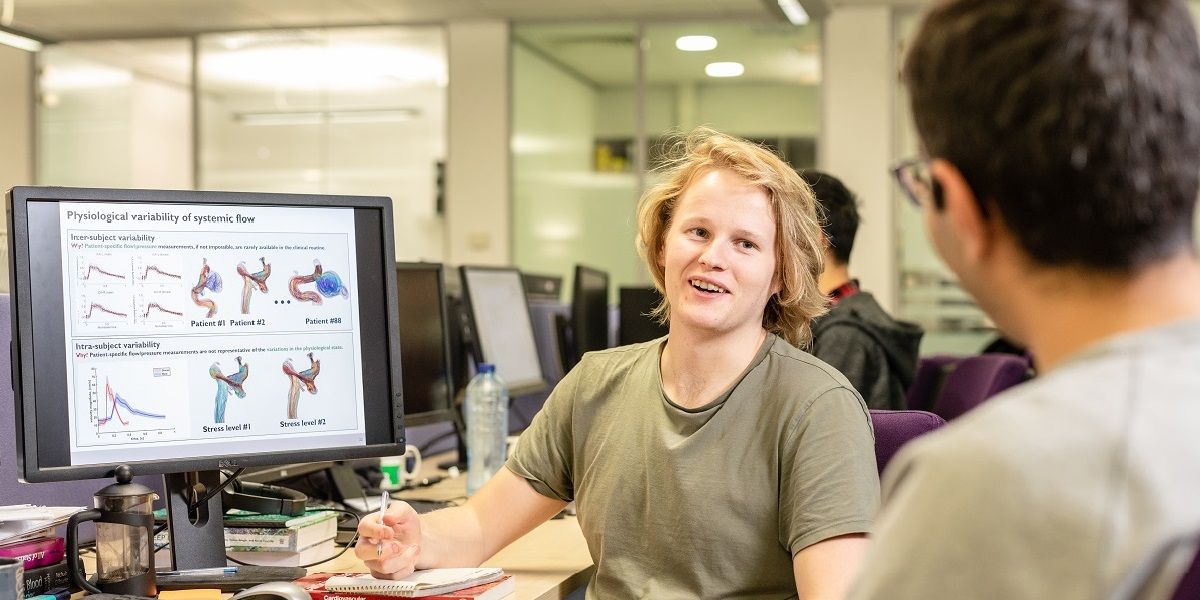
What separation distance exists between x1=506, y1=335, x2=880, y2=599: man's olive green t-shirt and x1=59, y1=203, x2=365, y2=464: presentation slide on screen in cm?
38

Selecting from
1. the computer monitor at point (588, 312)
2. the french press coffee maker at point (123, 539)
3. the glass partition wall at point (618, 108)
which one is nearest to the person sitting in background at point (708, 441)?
the french press coffee maker at point (123, 539)

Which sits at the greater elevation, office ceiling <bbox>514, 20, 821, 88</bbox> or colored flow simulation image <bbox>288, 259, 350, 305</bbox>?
office ceiling <bbox>514, 20, 821, 88</bbox>

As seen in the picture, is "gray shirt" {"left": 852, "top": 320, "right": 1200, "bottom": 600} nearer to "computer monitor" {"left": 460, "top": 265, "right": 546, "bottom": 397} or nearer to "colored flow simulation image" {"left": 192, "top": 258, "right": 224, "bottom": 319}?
"colored flow simulation image" {"left": 192, "top": 258, "right": 224, "bottom": 319}

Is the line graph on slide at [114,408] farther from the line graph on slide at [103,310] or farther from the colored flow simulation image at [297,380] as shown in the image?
the colored flow simulation image at [297,380]

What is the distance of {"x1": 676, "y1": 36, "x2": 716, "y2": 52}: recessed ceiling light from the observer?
715cm

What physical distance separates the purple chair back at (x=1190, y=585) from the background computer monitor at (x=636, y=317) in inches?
114

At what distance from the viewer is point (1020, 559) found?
2.20 feet

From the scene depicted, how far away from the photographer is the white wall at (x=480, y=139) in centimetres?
720

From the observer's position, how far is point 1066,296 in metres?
0.75

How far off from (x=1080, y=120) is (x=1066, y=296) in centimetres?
11

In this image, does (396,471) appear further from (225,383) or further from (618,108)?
(618,108)

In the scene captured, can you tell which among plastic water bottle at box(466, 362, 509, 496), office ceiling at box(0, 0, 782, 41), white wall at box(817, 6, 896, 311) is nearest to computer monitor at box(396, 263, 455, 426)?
plastic water bottle at box(466, 362, 509, 496)

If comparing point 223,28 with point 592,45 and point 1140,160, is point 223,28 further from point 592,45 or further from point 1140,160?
point 1140,160

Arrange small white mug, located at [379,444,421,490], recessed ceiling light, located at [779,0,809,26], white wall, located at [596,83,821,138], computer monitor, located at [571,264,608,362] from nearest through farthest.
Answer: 1. small white mug, located at [379,444,421,490]
2. computer monitor, located at [571,264,608,362]
3. recessed ceiling light, located at [779,0,809,26]
4. white wall, located at [596,83,821,138]
